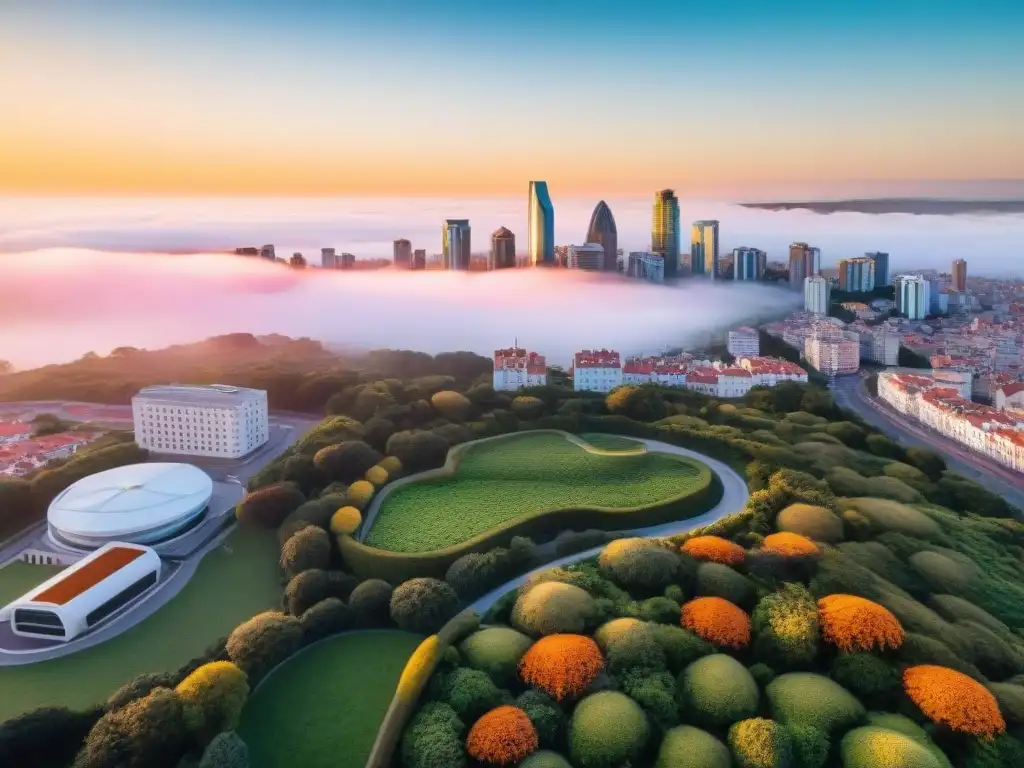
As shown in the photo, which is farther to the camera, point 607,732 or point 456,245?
point 456,245

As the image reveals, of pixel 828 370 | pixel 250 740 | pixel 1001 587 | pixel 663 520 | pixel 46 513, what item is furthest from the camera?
pixel 828 370

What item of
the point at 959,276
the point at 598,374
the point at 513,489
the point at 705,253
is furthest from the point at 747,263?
the point at 513,489

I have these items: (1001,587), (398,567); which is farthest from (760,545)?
(398,567)

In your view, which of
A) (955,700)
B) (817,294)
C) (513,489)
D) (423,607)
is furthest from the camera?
(817,294)

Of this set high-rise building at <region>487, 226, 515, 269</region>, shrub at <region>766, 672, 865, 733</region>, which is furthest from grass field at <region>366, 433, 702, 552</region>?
high-rise building at <region>487, 226, 515, 269</region>

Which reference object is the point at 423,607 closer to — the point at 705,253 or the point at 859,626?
the point at 859,626

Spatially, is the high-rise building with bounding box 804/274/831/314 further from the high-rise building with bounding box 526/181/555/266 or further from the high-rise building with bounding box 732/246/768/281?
the high-rise building with bounding box 526/181/555/266

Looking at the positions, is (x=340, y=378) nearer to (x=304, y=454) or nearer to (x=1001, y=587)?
(x=304, y=454)

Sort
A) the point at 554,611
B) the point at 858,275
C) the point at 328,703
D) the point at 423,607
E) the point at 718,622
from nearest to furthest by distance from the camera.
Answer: the point at 328,703 → the point at 718,622 → the point at 554,611 → the point at 423,607 → the point at 858,275
